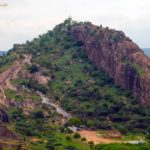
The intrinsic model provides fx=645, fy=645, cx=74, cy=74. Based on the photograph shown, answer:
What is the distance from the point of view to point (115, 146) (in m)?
139

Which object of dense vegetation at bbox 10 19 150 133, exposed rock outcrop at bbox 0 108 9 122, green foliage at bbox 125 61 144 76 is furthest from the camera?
green foliage at bbox 125 61 144 76

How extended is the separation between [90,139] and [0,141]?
28680mm

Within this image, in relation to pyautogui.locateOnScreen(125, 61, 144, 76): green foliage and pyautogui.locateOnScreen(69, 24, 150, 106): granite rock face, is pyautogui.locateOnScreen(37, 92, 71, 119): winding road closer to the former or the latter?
pyautogui.locateOnScreen(69, 24, 150, 106): granite rock face

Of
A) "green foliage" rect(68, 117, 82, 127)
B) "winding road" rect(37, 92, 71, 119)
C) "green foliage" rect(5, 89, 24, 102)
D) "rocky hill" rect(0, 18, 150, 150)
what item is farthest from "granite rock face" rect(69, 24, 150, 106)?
"green foliage" rect(5, 89, 24, 102)

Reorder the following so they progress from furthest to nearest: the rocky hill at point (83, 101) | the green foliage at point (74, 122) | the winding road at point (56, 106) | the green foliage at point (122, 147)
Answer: the winding road at point (56, 106) < the green foliage at point (74, 122) < the rocky hill at point (83, 101) < the green foliage at point (122, 147)

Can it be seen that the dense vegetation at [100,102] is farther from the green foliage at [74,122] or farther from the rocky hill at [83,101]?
the green foliage at [74,122]

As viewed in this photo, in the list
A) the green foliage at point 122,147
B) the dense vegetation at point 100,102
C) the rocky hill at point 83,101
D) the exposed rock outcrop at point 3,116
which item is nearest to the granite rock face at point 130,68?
the rocky hill at point 83,101

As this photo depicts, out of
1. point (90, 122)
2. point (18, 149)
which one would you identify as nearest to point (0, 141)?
point (18, 149)

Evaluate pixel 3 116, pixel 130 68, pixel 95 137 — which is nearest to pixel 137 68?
pixel 130 68

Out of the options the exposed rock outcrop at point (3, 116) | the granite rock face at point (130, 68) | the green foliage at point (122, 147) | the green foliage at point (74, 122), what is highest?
the granite rock face at point (130, 68)

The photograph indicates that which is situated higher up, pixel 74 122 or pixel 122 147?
pixel 74 122

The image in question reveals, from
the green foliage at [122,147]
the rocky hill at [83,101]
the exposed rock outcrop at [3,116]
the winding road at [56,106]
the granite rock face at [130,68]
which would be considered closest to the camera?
the green foliage at [122,147]

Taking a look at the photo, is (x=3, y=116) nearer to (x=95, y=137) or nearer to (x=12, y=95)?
(x=95, y=137)

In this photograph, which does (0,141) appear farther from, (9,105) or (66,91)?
(66,91)
